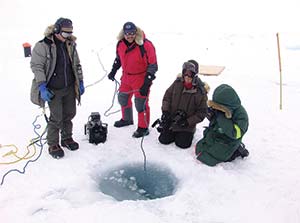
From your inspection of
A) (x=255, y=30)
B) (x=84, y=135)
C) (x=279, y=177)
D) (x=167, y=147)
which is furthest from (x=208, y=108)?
(x=255, y=30)

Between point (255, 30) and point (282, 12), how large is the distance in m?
4.01

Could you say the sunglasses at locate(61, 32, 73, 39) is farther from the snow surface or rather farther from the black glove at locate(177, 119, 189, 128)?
the black glove at locate(177, 119, 189, 128)

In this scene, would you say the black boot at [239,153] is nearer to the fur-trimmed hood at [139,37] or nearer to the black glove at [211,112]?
the black glove at [211,112]

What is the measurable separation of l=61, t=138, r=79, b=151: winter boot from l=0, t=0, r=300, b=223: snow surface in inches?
3.0

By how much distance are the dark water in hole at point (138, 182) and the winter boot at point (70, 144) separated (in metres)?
0.62

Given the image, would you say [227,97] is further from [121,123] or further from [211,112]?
[121,123]

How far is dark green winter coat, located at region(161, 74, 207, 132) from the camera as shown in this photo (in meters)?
4.15

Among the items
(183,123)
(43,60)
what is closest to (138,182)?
(183,123)

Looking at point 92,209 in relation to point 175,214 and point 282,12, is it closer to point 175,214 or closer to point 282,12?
point 175,214

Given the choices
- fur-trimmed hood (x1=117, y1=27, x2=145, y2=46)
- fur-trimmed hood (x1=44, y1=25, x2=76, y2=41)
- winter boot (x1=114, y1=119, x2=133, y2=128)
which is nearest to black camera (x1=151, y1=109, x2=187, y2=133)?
winter boot (x1=114, y1=119, x2=133, y2=128)

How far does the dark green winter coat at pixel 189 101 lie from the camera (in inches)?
163

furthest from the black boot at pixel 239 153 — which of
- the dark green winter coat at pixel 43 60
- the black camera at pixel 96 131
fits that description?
the dark green winter coat at pixel 43 60

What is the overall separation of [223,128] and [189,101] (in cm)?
68

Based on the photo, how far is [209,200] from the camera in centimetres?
323
